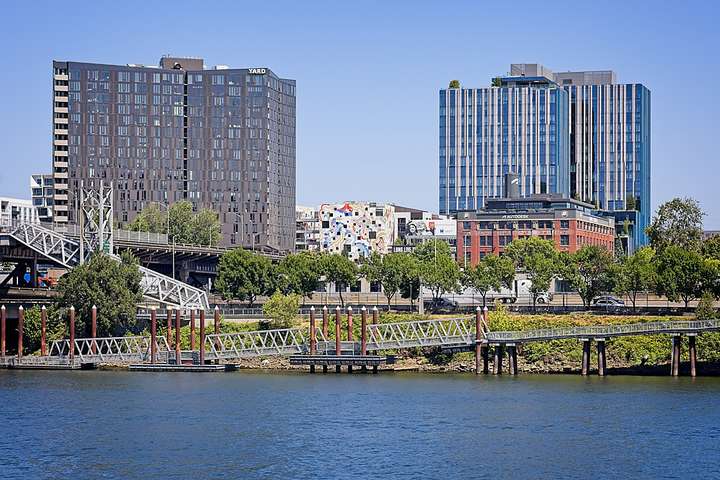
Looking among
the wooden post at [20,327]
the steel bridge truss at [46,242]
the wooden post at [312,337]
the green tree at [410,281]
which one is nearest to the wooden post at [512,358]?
the wooden post at [312,337]

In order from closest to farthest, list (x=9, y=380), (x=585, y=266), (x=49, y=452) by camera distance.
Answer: (x=49, y=452) → (x=9, y=380) → (x=585, y=266)

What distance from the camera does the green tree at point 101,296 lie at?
131 m

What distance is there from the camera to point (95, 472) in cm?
7231

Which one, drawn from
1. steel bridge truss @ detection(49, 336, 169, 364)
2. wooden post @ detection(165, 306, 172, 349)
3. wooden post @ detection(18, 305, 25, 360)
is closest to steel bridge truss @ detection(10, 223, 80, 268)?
steel bridge truss @ detection(49, 336, 169, 364)

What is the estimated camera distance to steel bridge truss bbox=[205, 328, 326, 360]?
408 ft

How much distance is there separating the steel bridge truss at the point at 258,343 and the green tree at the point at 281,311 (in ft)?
5.31

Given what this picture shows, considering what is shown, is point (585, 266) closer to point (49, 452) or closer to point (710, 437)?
point (710, 437)

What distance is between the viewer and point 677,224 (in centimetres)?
19200

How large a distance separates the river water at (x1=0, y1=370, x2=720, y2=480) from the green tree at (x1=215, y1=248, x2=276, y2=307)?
48.3 metres

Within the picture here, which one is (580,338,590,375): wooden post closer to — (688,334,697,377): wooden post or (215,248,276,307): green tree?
(688,334,697,377): wooden post

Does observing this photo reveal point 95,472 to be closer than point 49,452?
Yes

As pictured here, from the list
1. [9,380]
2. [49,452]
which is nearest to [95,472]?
[49,452]

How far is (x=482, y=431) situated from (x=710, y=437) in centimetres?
1485

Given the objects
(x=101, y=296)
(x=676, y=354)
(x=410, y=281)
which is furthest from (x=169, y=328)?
(x=676, y=354)
